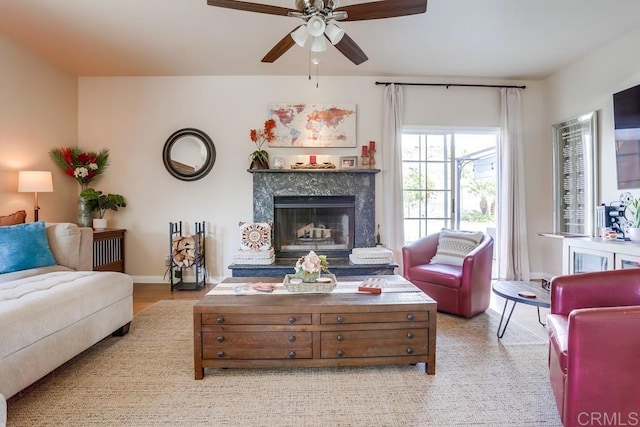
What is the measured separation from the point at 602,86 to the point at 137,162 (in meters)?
6.13

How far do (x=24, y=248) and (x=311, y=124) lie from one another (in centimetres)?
A: 339

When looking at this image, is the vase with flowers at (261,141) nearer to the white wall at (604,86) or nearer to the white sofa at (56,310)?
the white sofa at (56,310)

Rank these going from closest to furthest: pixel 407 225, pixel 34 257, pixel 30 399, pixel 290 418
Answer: pixel 290 418
pixel 30 399
pixel 34 257
pixel 407 225

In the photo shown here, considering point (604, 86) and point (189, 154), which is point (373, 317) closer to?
point (189, 154)

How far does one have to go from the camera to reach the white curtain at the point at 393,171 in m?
4.40

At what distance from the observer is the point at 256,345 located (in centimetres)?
197

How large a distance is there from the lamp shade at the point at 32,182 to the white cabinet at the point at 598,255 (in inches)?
229

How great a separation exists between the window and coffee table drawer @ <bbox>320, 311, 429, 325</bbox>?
108 inches

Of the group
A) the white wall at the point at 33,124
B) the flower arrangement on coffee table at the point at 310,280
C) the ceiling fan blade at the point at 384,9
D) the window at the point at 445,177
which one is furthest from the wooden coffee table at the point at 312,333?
the white wall at the point at 33,124

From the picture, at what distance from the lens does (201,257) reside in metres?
4.34

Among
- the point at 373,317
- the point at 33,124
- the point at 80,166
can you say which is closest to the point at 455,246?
the point at 373,317

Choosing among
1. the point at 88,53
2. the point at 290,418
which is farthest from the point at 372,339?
the point at 88,53

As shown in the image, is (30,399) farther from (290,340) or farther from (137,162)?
(137,162)

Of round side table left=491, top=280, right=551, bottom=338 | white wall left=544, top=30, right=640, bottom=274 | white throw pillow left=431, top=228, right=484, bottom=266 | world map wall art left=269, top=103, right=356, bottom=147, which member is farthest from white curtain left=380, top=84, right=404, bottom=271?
white wall left=544, top=30, right=640, bottom=274
